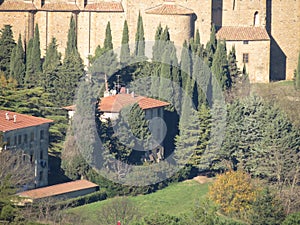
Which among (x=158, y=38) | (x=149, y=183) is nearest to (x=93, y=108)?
(x=149, y=183)

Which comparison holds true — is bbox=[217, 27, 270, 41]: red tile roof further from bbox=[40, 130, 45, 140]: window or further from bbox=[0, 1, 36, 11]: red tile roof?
bbox=[40, 130, 45, 140]: window

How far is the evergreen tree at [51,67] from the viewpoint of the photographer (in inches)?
3223

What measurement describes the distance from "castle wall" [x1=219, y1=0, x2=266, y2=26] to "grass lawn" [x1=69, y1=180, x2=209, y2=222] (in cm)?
1480

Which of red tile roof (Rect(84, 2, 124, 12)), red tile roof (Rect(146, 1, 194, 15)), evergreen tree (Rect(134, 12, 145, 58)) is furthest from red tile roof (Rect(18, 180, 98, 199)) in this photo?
red tile roof (Rect(84, 2, 124, 12))

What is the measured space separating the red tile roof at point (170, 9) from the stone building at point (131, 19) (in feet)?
2.08

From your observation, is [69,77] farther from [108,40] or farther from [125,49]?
[108,40]

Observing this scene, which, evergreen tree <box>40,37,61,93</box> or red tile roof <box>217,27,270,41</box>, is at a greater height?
red tile roof <box>217,27,270,41</box>

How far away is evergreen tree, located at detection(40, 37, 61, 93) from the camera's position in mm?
81875

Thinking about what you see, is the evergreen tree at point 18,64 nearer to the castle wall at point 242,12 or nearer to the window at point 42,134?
the window at point 42,134

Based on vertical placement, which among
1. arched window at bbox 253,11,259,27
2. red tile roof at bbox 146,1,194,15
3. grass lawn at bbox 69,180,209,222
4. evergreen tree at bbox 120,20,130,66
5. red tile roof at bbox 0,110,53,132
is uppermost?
red tile roof at bbox 146,1,194,15

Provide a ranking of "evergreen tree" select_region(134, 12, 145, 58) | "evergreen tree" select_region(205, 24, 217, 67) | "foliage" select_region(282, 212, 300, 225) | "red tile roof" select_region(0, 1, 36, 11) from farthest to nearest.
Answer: "red tile roof" select_region(0, 1, 36, 11), "evergreen tree" select_region(134, 12, 145, 58), "evergreen tree" select_region(205, 24, 217, 67), "foliage" select_region(282, 212, 300, 225)

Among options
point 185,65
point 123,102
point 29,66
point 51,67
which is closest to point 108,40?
point 29,66

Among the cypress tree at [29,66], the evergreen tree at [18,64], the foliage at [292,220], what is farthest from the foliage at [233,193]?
the evergreen tree at [18,64]

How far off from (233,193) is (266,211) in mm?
3383
